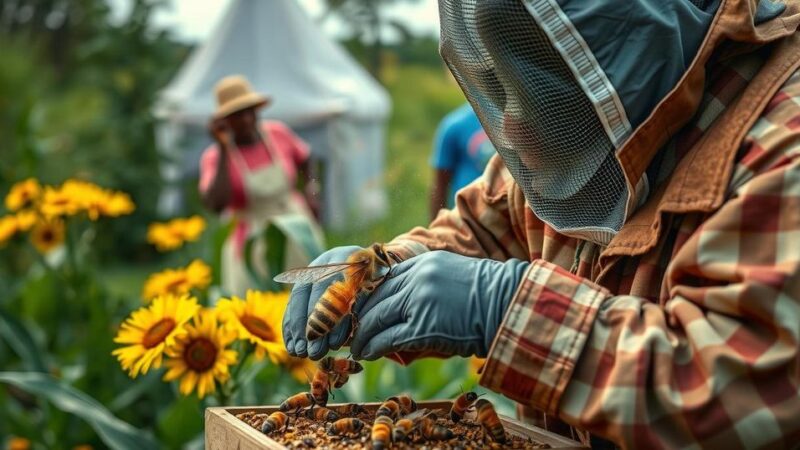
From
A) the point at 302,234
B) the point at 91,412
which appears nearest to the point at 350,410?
the point at 91,412

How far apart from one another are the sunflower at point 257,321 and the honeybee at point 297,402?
54 cm

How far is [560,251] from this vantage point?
1.82 metres

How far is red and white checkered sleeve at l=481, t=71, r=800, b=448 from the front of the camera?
4.43 feet

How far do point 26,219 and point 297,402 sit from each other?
2800 millimetres

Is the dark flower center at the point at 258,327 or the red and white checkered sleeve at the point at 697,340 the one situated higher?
the red and white checkered sleeve at the point at 697,340

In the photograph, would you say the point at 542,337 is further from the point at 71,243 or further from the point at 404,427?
the point at 71,243

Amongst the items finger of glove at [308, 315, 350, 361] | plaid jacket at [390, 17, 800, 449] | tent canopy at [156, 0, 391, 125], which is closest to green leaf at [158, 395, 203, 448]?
finger of glove at [308, 315, 350, 361]

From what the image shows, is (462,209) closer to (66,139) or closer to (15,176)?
(15,176)

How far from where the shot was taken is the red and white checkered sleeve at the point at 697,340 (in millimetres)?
1352

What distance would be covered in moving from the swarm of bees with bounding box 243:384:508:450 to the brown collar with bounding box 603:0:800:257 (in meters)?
0.33

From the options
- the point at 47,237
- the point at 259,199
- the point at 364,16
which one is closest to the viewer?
the point at 47,237

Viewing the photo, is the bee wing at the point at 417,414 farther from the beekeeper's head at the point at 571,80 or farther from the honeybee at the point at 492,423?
the beekeeper's head at the point at 571,80

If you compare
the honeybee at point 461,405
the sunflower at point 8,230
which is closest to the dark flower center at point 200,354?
the honeybee at point 461,405

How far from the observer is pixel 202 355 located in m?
2.31
